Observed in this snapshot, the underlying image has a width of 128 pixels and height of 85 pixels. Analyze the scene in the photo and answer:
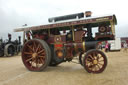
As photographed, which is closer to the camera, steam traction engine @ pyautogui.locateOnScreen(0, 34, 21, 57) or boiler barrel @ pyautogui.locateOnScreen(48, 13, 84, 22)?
boiler barrel @ pyautogui.locateOnScreen(48, 13, 84, 22)

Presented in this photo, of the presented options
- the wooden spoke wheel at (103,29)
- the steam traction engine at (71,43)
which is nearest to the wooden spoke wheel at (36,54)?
the steam traction engine at (71,43)

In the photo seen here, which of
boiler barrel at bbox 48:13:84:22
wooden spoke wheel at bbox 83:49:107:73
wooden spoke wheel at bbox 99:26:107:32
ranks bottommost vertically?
wooden spoke wheel at bbox 83:49:107:73

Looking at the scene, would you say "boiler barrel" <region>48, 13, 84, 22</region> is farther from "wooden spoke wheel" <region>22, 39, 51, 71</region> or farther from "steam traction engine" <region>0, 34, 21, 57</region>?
"steam traction engine" <region>0, 34, 21, 57</region>

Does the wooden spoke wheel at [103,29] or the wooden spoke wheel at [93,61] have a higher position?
the wooden spoke wheel at [103,29]

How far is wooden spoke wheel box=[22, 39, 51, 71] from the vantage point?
5599 millimetres

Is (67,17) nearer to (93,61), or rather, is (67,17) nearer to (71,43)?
(71,43)

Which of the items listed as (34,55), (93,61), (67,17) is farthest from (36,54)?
(93,61)

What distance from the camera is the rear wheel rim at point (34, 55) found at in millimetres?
5819

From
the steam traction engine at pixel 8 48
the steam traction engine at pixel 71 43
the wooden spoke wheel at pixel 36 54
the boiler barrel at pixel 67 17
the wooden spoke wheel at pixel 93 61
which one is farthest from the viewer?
the steam traction engine at pixel 8 48

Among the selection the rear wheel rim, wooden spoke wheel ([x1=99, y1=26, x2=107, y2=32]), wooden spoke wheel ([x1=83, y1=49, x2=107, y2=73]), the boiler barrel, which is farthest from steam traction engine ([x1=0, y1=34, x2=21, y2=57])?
wooden spoke wheel ([x1=99, y1=26, x2=107, y2=32])

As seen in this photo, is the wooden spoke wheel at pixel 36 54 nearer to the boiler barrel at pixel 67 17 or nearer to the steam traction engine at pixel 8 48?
the boiler barrel at pixel 67 17

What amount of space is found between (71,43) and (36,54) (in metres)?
1.61

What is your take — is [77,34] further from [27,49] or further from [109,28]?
[27,49]

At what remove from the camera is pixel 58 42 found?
5.93 metres
